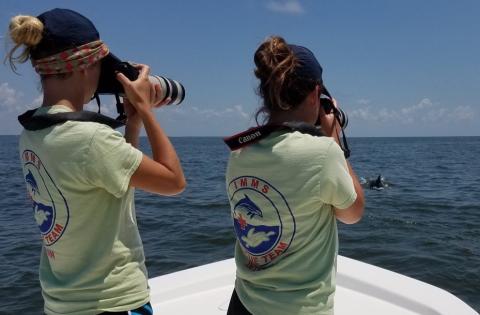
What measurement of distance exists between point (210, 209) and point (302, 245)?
Result: 40.5 feet

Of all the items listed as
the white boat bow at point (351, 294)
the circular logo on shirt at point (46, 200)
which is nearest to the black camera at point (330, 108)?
the circular logo on shirt at point (46, 200)

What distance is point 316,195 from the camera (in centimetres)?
171

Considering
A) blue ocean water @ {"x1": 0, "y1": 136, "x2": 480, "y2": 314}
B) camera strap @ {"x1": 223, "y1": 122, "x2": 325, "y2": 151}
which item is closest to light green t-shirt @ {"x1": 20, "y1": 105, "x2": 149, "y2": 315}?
camera strap @ {"x1": 223, "y1": 122, "x2": 325, "y2": 151}

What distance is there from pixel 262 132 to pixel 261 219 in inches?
13.9

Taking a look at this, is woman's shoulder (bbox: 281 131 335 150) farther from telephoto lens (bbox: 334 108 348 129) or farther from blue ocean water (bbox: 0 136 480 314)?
blue ocean water (bbox: 0 136 480 314)

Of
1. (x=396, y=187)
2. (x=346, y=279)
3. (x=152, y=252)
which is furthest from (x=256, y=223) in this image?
(x=396, y=187)

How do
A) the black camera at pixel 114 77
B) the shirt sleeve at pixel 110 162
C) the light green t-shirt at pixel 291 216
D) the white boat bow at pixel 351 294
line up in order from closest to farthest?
the shirt sleeve at pixel 110 162
the light green t-shirt at pixel 291 216
the black camera at pixel 114 77
the white boat bow at pixel 351 294

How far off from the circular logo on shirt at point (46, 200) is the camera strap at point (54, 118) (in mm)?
113

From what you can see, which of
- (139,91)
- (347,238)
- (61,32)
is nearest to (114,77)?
(139,91)

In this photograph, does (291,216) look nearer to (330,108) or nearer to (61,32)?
(330,108)

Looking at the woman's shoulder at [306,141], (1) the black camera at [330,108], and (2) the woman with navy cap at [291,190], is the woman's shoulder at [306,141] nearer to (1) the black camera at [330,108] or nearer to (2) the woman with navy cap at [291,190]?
(2) the woman with navy cap at [291,190]

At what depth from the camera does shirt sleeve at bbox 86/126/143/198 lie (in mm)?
1590

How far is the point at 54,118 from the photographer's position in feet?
5.36

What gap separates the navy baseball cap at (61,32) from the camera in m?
1.63
